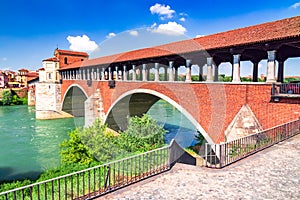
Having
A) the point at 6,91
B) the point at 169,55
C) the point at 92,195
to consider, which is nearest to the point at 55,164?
the point at 169,55

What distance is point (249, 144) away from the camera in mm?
7523

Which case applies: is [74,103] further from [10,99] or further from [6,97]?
[10,99]

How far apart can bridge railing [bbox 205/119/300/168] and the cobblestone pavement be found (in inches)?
13.8

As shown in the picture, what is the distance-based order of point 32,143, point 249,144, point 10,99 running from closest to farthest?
point 249,144 → point 32,143 → point 10,99

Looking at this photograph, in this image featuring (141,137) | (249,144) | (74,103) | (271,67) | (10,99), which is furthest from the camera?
(10,99)

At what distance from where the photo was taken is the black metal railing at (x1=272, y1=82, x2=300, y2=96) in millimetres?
9297

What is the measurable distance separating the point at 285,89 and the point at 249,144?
3701 mm

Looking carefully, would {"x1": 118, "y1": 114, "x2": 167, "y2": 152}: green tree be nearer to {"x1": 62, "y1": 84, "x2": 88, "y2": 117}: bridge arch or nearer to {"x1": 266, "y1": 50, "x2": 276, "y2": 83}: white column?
{"x1": 266, "y1": 50, "x2": 276, "y2": 83}: white column

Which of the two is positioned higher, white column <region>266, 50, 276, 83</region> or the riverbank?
white column <region>266, 50, 276, 83</region>

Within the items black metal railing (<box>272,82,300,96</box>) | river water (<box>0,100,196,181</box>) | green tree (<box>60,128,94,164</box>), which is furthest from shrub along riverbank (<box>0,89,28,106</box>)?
black metal railing (<box>272,82,300,96</box>)

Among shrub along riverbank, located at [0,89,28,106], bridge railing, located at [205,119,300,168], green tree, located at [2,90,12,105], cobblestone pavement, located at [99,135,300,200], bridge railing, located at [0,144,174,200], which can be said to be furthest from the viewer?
shrub along riverbank, located at [0,89,28,106]

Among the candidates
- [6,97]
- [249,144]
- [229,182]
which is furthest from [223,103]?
[6,97]

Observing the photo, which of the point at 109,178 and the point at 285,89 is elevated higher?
the point at 285,89

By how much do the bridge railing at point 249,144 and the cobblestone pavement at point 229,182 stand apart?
0.35 m
